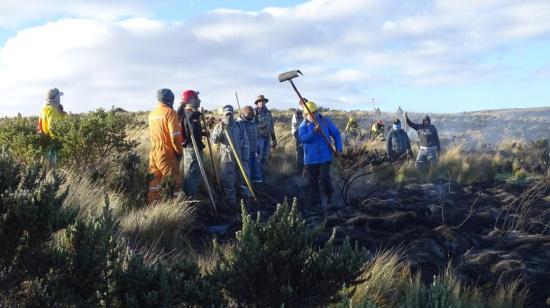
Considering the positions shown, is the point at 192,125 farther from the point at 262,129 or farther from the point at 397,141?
the point at 397,141

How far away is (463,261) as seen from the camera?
7.50m

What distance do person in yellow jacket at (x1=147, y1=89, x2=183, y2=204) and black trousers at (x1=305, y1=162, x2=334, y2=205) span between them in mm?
2734

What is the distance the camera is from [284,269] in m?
4.38

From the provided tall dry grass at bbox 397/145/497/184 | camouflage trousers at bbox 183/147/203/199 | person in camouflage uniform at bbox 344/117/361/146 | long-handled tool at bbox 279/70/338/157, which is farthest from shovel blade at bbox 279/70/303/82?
person in camouflage uniform at bbox 344/117/361/146

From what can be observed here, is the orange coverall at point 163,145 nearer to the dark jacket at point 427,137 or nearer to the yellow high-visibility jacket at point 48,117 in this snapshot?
the yellow high-visibility jacket at point 48,117

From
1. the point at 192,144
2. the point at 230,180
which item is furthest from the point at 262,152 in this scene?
the point at 192,144

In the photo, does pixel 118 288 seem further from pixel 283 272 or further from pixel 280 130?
pixel 280 130

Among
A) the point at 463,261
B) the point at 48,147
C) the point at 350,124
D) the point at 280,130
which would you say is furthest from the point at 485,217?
the point at 350,124

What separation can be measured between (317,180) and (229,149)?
1.58m

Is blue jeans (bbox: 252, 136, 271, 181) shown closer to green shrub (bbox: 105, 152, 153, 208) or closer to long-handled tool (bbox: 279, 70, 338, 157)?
long-handled tool (bbox: 279, 70, 338, 157)

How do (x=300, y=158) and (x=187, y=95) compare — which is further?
(x=300, y=158)

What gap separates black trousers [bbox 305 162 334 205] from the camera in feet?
35.9

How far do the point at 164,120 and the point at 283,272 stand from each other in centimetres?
467

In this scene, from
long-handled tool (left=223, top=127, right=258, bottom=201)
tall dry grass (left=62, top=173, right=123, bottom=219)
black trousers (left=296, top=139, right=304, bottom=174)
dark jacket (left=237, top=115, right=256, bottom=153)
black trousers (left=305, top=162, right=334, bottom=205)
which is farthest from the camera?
black trousers (left=296, top=139, right=304, bottom=174)
